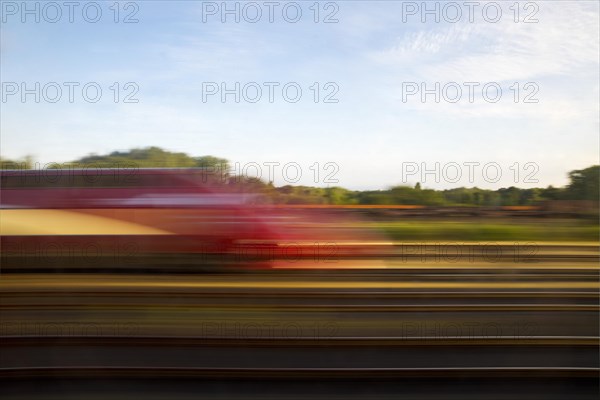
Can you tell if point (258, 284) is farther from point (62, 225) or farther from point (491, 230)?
point (491, 230)

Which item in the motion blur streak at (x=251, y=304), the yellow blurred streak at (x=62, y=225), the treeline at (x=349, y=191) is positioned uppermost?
the treeline at (x=349, y=191)

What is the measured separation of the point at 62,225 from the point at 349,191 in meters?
6.36

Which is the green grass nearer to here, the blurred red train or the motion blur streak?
the motion blur streak

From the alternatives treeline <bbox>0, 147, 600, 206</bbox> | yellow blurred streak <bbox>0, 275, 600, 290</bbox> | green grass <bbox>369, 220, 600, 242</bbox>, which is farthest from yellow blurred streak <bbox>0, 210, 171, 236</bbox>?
green grass <bbox>369, 220, 600, 242</bbox>

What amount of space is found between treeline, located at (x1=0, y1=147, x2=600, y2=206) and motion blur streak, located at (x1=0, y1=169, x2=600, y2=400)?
243mm

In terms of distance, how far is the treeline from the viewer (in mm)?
6906

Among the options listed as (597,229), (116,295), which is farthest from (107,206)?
(597,229)

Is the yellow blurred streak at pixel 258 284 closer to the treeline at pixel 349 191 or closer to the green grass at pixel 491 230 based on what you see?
the treeline at pixel 349 191

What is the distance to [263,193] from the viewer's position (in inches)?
274

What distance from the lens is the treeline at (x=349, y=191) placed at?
22.7ft

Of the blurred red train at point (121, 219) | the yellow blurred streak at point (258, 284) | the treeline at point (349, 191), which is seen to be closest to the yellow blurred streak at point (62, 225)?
the blurred red train at point (121, 219)

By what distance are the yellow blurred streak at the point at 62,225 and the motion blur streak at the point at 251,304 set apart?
0.02 metres

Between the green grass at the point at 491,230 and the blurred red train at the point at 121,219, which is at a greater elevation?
the blurred red train at the point at 121,219

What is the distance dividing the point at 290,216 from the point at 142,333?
3.34 metres
